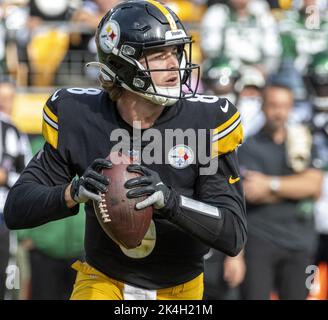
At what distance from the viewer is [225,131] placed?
3.57m

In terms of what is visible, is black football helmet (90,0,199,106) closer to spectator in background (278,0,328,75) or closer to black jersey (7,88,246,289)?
black jersey (7,88,246,289)

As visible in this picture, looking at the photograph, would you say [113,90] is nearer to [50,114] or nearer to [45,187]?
[50,114]

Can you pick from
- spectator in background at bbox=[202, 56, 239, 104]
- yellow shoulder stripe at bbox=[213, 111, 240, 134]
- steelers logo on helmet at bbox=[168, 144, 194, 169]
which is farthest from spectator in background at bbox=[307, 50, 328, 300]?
steelers logo on helmet at bbox=[168, 144, 194, 169]

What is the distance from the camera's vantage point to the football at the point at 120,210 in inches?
127

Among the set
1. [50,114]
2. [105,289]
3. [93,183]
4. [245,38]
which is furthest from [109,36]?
[245,38]

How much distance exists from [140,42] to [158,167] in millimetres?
505

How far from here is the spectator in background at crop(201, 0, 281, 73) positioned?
701cm

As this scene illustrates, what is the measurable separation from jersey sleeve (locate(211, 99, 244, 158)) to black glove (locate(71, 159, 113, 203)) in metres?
0.50

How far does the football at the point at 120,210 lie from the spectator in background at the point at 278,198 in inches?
115

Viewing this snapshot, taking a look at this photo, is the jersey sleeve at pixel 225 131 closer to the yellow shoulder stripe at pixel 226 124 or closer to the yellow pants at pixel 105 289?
the yellow shoulder stripe at pixel 226 124

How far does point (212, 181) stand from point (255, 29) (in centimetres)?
375

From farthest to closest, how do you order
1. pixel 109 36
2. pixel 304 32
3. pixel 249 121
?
pixel 304 32 < pixel 249 121 < pixel 109 36

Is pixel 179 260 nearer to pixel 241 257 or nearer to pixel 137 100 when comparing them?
pixel 137 100
